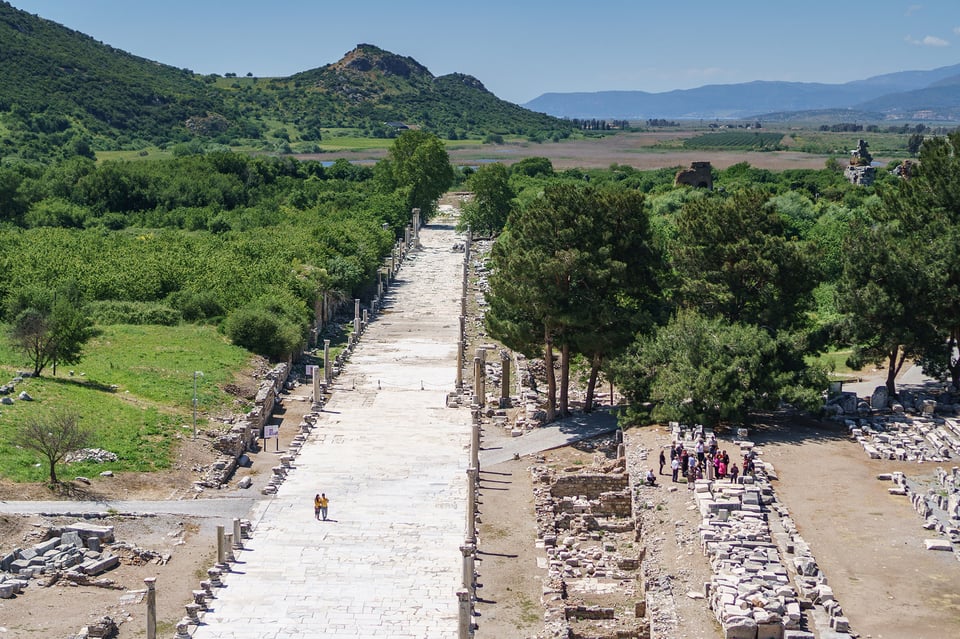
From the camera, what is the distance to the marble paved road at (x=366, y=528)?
28.9m

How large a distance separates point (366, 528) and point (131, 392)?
14.9 meters

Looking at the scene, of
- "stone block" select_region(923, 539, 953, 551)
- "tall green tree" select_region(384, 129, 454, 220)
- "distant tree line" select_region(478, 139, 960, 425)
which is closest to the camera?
"stone block" select_region(923, 539, 953, 551)

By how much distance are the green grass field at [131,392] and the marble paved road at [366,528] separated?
4.72 m

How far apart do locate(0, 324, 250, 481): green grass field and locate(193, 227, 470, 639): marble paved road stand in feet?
15.5

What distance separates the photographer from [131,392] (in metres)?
45.6

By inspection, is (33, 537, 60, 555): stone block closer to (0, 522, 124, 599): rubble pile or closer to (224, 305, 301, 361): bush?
(0, 522, 124, 599): rubble pile

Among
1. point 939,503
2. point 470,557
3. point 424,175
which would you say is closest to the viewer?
point 470,557

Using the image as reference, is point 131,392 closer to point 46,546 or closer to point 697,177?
point 46,546

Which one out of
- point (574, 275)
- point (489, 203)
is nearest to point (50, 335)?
point (574, 275)

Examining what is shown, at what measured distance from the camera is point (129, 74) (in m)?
193


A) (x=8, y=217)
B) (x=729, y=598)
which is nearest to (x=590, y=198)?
(x=729, y=598)

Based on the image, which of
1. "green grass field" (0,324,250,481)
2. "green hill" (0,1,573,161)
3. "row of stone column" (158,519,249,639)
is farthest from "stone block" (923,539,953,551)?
"green hill" (0,1,573,161)

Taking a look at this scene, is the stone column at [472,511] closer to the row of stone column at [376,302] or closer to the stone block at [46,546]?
the stone block at [46,546]

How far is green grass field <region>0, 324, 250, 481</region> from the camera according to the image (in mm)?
38594
